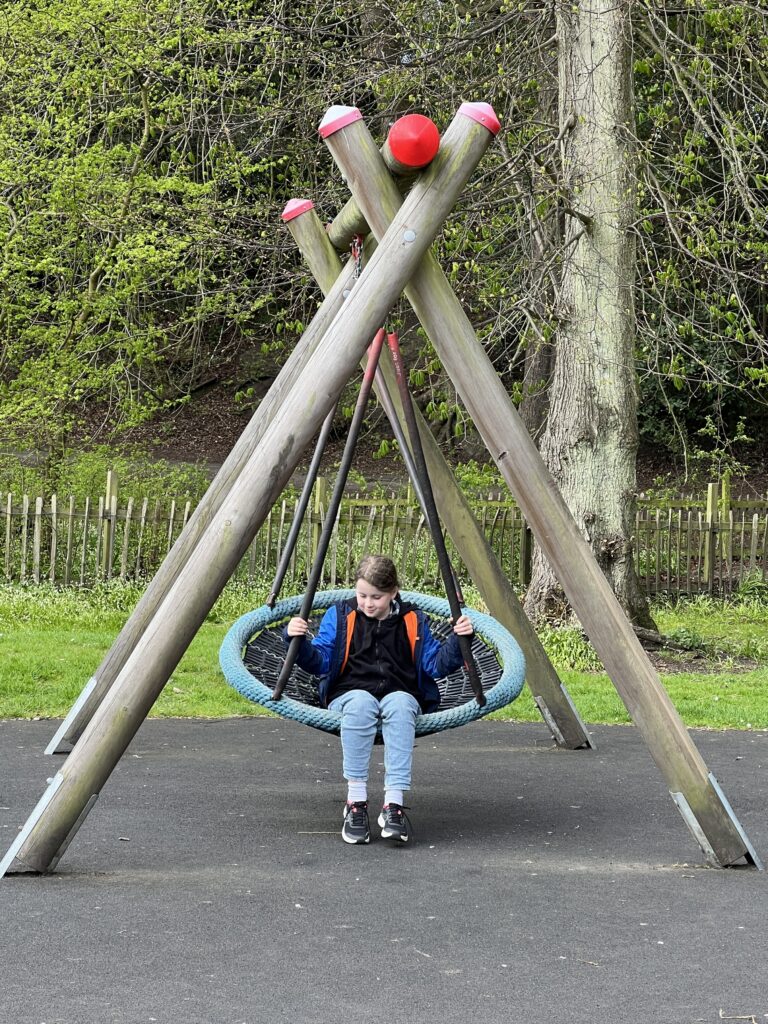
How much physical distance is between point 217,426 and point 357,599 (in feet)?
66.4

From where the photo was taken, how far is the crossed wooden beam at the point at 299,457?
4.25m

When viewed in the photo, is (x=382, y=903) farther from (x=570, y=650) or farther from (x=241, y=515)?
(x=570, y=650)

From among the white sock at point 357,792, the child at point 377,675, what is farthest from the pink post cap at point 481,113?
the white sock at point 357,792

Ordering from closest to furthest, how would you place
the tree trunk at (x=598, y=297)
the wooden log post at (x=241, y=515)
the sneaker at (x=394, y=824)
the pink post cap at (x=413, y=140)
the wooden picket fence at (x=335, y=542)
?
the wooden log post at (x=241, y=515)
the pink post cap at (x=413, y=140)
the sneaker at (x=394, y=824)
the tree trunk at (x=598, y=297)
the wooden picket fence at (x=335, y=542)

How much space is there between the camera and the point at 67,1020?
306 cm

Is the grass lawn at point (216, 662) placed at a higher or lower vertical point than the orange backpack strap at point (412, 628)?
lower

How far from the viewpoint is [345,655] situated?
16.6ft

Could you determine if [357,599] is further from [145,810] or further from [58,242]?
[58,242]

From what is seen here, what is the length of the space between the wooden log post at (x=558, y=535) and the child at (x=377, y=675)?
19.9 inches

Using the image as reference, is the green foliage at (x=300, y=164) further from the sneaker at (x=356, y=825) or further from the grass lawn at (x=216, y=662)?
the sneaker at (x=356, y=825)

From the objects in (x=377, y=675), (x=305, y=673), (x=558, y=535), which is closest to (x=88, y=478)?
(x=305, y=673)

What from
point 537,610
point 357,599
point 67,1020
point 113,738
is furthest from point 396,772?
point 537,610

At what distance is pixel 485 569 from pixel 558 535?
1.55 meters

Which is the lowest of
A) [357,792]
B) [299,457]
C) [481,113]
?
[357,792]
